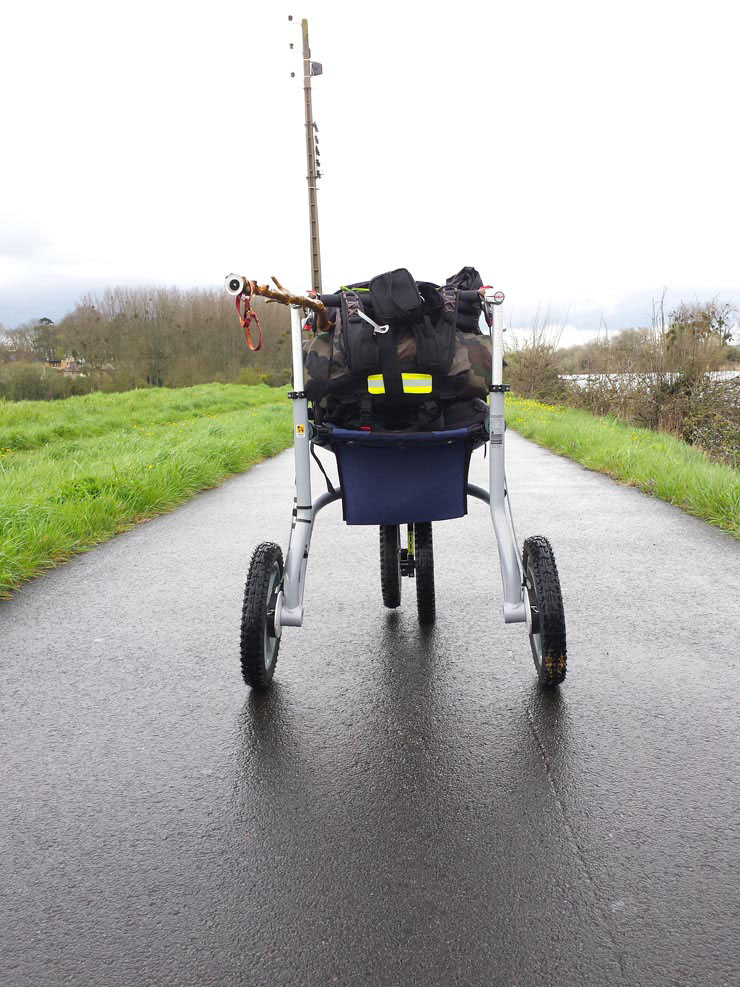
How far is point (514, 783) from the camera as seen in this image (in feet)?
8.30

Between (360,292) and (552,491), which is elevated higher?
(360,292)

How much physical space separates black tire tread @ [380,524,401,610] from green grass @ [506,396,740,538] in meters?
3.17

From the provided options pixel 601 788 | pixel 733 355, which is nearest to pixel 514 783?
pixel 601 788

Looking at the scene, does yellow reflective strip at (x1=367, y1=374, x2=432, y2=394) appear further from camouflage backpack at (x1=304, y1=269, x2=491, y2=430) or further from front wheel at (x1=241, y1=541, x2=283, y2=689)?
front wheel at (x1=241, y1=541, x2=283, y2=689)

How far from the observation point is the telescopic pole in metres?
23.3

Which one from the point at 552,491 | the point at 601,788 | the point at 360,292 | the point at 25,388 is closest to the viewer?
the point at 601,788

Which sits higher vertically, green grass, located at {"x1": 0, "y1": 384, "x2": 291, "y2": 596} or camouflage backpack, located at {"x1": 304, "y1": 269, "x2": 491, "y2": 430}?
camouflage backpack, located at {"x1": 304, "y1": 269, "x2": 491, "y2": 430}

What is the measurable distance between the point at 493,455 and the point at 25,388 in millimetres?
38775

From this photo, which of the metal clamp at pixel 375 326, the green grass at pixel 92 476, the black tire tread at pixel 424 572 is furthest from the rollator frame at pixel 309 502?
the green grass at pixel 92 476

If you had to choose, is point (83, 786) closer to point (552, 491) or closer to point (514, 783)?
point (514, 783)

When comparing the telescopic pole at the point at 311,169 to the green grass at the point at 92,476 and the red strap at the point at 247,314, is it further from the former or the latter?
the red strap at the point at 247,314

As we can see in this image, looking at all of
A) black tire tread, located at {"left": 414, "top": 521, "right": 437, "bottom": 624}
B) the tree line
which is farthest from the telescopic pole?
the tree line

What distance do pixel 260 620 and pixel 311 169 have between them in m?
23.6

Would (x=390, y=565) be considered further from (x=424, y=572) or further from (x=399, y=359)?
(x=399, y=359)
